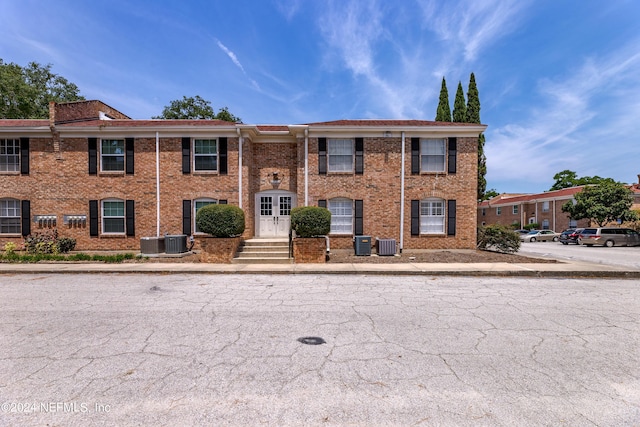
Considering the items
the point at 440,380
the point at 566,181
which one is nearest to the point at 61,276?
the point at 440,380

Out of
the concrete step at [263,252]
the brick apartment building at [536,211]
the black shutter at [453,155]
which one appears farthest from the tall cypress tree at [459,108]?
the concrete step at [263,252]

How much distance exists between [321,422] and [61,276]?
10.3 meters

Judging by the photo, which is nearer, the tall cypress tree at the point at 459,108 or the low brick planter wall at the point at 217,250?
the low brick planter wall at the point at 217,250

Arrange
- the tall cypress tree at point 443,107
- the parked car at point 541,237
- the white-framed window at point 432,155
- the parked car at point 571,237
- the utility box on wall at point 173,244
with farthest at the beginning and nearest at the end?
the parked car at point 541,237 → the tall cypress tree at point 443,107 → the parked car at point 571,237 → the white-framed window at point 432,155 → the utility box on wall at point 173,244

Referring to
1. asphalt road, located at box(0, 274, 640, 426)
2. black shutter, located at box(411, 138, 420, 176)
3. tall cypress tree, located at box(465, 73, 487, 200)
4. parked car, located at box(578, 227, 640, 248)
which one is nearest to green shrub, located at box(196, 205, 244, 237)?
asphalt road, located at box(0, 274, 640, 426)

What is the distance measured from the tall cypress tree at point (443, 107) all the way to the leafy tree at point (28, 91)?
1422 inches

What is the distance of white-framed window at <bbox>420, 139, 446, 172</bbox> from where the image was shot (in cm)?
1492

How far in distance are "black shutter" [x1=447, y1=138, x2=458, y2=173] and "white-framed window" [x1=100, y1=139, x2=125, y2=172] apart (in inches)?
613

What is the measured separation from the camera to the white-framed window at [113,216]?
14.8 m

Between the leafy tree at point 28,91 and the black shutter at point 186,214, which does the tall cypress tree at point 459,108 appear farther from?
the leafy tree at point 28,91

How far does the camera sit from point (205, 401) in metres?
2.87

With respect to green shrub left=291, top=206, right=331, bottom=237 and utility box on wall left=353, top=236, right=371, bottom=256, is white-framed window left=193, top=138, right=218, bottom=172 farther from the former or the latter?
utility box on wall left=353, top=236, right=371, bottom=256

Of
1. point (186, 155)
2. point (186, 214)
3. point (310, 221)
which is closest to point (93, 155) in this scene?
point (186, 155)

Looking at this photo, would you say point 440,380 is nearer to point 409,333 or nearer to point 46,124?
point 409,333
